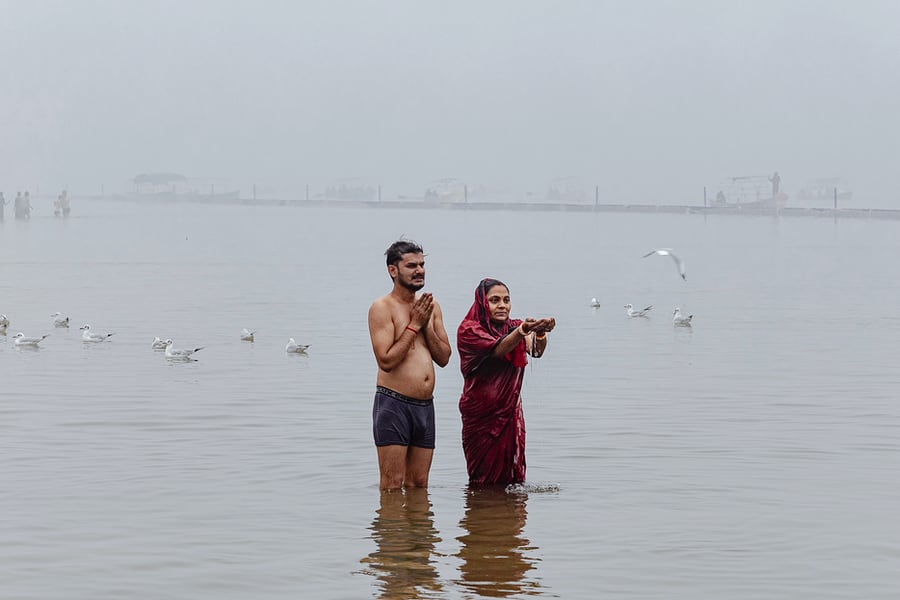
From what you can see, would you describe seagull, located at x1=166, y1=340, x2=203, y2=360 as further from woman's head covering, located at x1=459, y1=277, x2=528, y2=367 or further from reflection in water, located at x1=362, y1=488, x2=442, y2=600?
woman's head covering, located at x1=459, y1=277, x2=528, y2=367

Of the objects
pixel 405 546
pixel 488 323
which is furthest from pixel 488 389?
pixel 405 546

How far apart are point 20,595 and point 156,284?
3783cm

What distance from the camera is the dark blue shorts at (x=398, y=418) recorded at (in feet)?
30.0

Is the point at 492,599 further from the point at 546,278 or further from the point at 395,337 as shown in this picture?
the point at 546,278

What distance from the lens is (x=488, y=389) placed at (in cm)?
963

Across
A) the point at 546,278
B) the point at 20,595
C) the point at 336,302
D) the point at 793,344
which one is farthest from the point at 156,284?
the point at 20,595

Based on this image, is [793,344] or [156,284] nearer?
[793,344]

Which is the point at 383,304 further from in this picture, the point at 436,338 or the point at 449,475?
the point at 449,475

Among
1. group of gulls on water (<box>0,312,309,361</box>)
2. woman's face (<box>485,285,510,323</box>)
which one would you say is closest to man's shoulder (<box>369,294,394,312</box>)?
woman's face (<box>485,285,510,323</box>)

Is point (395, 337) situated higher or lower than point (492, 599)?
higher

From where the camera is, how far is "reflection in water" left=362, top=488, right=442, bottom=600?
793 centimetres

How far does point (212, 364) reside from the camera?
20.8m

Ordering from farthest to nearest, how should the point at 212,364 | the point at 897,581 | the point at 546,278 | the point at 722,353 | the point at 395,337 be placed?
the point at 546,278 < the point at 722,353 < the point at 212,364 < the point at 395,337 < the point at 897,581

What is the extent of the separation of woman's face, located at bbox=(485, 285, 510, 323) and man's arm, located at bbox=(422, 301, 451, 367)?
405mm
